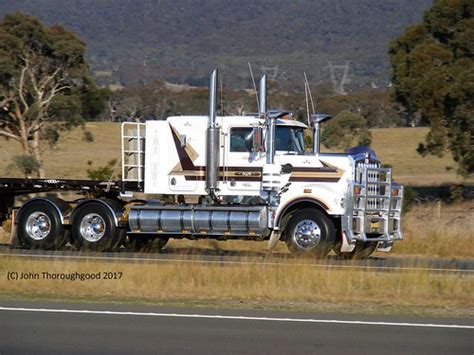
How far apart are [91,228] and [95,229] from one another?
0.08 meters

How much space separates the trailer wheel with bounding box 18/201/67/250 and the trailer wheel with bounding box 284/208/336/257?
184 inches

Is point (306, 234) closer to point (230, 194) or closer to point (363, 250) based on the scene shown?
point (363, 250)

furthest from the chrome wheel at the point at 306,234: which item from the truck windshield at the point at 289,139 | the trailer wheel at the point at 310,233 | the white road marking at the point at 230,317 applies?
the white road marking at the point at 230,317

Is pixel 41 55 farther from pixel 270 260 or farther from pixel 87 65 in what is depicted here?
Result: pixel 270 260

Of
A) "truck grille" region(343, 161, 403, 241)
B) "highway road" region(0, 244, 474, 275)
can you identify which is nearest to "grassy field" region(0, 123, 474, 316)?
"highway road" region(0, 244, 474, 275)

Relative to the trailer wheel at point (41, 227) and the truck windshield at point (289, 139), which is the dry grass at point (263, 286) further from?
the trailer wheel at point (41, 227)

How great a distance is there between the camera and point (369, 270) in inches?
645

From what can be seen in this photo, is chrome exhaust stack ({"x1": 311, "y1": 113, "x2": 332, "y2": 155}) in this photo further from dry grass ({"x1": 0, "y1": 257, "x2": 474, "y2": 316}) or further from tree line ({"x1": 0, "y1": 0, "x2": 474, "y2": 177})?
tree line ({"x1": 0, "y1": 0, "x2": 474, "y2": 177})

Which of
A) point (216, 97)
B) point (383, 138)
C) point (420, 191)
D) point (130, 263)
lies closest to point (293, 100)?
point (383, 138)

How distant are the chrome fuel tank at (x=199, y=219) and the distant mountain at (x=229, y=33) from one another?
130 meters

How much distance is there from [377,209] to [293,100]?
4465 centimetres

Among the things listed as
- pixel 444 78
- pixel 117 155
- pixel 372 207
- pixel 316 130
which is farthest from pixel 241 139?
pixel 117 155

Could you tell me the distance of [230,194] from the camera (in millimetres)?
20453

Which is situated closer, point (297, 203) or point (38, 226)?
point (297, 203)
